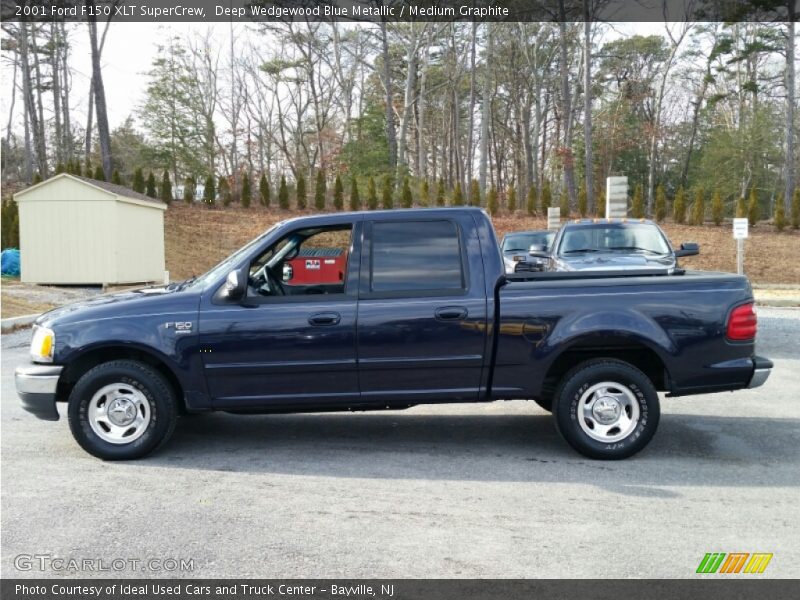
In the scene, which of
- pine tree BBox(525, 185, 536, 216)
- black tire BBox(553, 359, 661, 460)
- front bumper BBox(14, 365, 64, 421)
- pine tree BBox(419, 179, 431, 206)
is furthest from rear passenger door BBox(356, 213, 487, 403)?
pine tree BBox(525, 185, 536, 216)

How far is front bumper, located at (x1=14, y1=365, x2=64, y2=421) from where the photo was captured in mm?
5305

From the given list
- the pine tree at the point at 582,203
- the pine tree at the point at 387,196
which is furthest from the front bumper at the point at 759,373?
the pine tree at the point at 582,203

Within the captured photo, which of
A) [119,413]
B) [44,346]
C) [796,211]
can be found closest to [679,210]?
[796,211]

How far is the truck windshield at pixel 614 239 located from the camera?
426 inches

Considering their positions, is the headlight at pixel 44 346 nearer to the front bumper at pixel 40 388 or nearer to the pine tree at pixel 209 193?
the front bumper at pixel 40 388

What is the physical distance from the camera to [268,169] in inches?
2000

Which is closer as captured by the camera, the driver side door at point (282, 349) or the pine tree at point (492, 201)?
the driver side door at point (282, 349)

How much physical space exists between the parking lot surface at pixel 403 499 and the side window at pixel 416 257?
1.33 metres

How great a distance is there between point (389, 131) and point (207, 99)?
16.1 metres

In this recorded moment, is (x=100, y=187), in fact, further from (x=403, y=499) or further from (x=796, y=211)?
(x=796, y=211)

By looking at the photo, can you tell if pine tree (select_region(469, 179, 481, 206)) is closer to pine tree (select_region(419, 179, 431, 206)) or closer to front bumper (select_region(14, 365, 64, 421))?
pine tree (select_region(419, 179, 431, 206))

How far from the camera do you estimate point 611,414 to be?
5379 mm

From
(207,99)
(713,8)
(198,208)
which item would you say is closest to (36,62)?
A: (207,99)

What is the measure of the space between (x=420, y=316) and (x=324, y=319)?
0.71 metres
